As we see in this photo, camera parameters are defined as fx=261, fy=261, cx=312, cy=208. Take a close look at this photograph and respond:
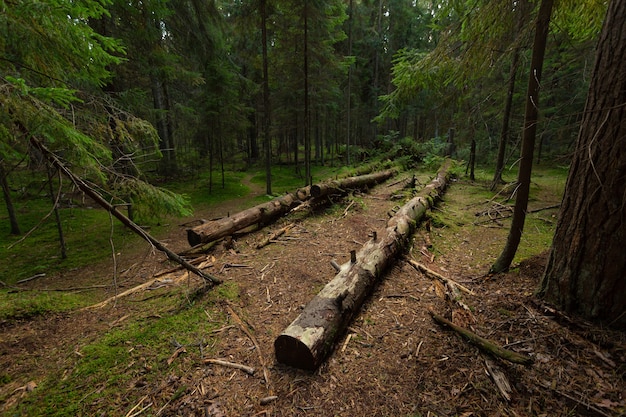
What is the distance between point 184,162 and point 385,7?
2446 centimetres

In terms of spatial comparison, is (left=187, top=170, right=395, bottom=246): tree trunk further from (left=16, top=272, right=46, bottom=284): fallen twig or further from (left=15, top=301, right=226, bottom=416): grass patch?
(left=16, top=272, right=46, bottom=284): fallen twig

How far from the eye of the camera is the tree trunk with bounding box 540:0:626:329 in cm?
263

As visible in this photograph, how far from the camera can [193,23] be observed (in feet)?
→ 37.3

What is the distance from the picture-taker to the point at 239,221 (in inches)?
297

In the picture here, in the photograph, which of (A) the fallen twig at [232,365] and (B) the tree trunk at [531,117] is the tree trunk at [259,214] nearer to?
(A) the fallen twig at [232,365]

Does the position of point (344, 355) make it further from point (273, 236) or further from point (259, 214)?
point (259, 214)

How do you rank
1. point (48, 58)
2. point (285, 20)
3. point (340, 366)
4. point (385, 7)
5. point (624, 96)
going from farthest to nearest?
point (385, 7) → point (285, 20) → point (48, 58) → point (340, 366) → point (624, 96)

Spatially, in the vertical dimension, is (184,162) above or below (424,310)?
above

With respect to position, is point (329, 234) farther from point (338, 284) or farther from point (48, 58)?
point (48, 58)

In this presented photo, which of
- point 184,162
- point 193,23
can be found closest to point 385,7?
point 193,23

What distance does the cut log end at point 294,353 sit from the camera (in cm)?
293

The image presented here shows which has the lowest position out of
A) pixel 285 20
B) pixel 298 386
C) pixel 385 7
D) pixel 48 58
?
pixel 298 386

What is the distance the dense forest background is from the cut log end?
9.47 feet

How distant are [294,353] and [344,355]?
0.65m
